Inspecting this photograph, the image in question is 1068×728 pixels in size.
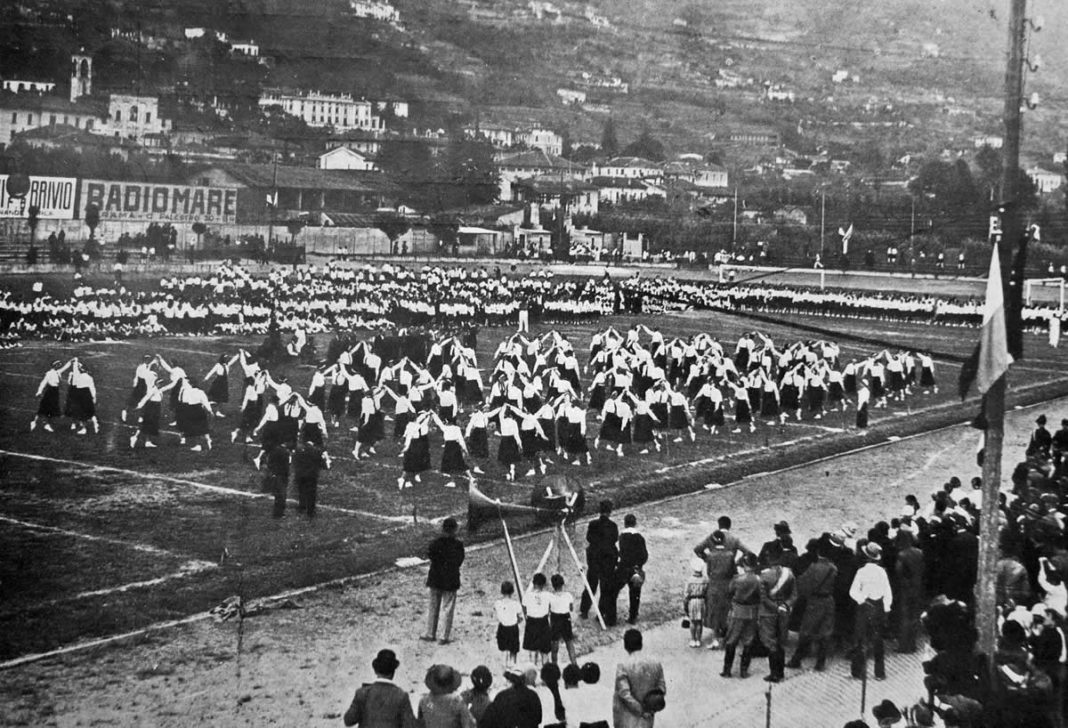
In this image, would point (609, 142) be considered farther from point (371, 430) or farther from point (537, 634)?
point (537, 634)

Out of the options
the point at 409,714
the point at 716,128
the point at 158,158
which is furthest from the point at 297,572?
the point at 716,128

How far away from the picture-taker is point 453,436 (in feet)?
48.1

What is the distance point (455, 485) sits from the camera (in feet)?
48.0

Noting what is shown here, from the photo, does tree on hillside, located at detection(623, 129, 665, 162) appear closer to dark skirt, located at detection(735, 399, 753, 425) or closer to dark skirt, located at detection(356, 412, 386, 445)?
dark skirt, located at detection(735, 399, 753, 425)

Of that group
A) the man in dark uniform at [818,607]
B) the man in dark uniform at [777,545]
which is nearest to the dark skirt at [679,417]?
the man in dark uniform at [777,545]

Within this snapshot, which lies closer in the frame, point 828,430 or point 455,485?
point 455,485

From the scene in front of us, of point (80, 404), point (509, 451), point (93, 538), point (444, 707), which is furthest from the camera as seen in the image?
point (80, 404)

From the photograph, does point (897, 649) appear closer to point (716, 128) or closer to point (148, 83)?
point (148, 83)

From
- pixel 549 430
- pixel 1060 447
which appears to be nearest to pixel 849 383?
pixel 1060 447

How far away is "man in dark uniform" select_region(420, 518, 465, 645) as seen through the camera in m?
8.78

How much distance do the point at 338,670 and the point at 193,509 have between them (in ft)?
17.5

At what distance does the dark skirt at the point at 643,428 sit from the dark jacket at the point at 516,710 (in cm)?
1193

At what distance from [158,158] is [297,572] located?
30.7 metres

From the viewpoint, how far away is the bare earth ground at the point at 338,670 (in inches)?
291
